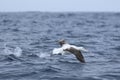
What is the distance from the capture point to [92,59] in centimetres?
1858

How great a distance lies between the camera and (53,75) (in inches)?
584

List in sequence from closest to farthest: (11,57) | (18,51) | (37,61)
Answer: (37,61) → (11,57) → (18,51)

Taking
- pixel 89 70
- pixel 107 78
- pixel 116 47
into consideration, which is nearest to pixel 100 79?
pixel 107 78

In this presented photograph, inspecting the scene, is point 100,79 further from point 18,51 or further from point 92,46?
point 92,46

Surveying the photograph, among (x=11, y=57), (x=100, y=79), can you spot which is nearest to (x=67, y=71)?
(x=100, y=79)

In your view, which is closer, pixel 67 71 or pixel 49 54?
pixel 67 71

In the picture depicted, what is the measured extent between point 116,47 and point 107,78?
9.24m

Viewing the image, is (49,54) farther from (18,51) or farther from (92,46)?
(92,46)

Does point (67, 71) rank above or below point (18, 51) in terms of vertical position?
below

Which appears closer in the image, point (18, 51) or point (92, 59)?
point (92, 59)

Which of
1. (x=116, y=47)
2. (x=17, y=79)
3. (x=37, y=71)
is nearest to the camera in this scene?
(x=17, y=79)

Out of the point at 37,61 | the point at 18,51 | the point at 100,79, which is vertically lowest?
the point at 100,79

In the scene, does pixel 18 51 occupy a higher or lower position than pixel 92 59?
higher

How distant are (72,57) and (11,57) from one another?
9.93 feet
